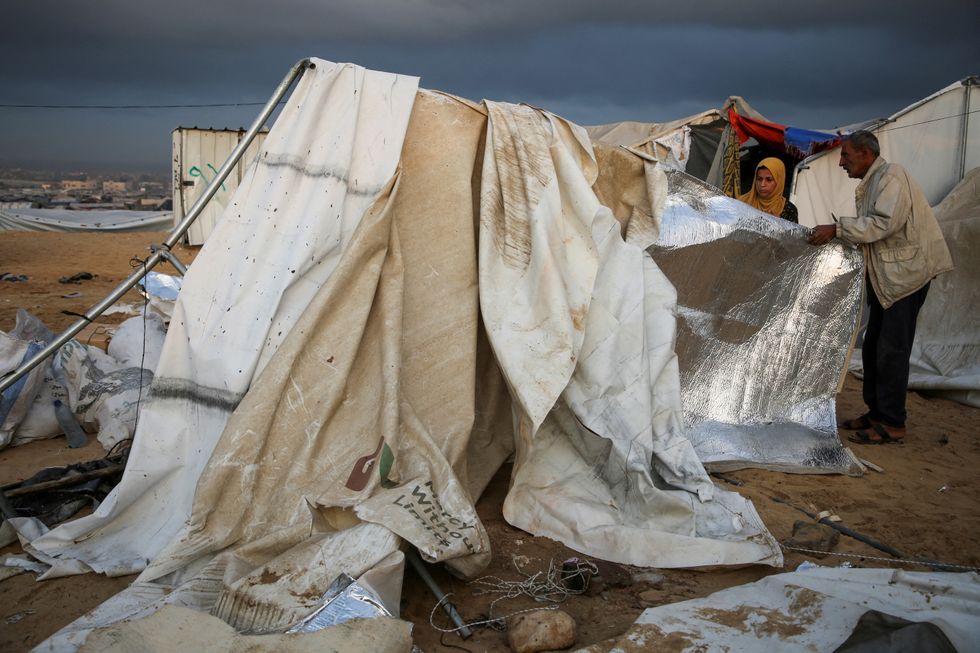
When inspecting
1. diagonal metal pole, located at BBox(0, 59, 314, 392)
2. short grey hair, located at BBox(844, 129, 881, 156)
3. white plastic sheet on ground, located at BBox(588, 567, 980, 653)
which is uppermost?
short grey hair, located at BBox(844, 129, 881, 156)

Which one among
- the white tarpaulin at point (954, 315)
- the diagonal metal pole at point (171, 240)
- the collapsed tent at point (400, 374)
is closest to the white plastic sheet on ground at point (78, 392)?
the diagonal metal pole at point (171, 240)

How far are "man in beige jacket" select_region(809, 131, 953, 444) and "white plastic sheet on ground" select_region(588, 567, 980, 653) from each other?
2.47 metres

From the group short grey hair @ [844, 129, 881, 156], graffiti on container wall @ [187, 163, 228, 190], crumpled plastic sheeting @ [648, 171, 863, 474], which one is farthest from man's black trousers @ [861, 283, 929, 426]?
graffiti on container wall @ [187, 163, 228, 190]

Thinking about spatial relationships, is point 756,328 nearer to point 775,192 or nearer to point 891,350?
point 891,350

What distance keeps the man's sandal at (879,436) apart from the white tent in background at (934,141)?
154 inches

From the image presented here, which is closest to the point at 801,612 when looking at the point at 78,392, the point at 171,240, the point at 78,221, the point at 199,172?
the point at 171,240

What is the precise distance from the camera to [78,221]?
17484mm

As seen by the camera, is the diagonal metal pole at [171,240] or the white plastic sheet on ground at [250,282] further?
the diagonal metal pole at [171,240]

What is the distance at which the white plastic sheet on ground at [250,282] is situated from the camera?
2.89 m

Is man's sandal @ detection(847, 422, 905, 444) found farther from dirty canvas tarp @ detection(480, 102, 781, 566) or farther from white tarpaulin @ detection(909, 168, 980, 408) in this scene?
dirty canvas tarp @ detection(480, 102, 781, 566)

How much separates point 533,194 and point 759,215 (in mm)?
1739

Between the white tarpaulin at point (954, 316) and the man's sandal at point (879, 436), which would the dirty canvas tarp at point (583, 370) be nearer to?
the man's sandal at point (879, 436)

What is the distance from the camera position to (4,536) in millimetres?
2971

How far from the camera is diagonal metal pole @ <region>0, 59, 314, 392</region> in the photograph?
312 cm
